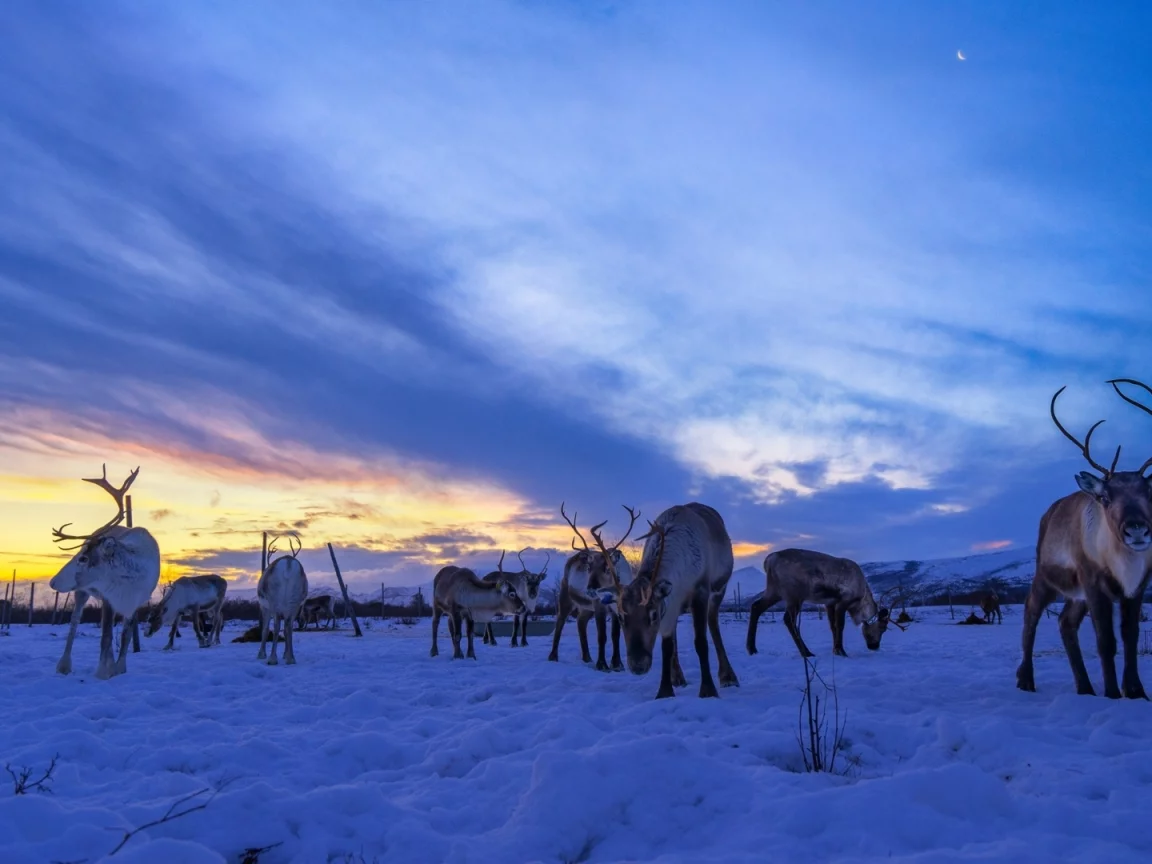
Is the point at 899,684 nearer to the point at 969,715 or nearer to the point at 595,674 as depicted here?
the point at 969,715

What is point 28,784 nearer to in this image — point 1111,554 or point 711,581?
point 711,581

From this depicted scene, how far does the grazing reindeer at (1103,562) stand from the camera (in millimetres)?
6809

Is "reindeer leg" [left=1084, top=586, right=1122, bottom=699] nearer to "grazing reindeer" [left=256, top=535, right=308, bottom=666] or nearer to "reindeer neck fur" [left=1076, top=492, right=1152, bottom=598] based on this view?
"reindeer neck fur" [left=1076, top=492, right=1152, bottom=598]

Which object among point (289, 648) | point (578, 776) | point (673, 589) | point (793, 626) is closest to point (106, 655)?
point (289, 648)

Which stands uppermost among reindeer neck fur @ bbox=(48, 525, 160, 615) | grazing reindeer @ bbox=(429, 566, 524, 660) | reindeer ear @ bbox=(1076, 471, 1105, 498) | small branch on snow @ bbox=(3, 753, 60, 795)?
reindeer ear @ bbox=(1076, 471, 1105, 498)

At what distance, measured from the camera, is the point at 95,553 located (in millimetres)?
11234

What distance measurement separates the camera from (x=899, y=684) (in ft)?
28.6

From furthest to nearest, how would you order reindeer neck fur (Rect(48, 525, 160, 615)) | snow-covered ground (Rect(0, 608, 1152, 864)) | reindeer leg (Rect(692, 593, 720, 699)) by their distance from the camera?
reindeer neck fur (Rect(48, 525, 160, 615)) → reindeer leg (Rect(692, 593, 720, 699)) → snow-covered ground (Rect(0, 608, 1152, 864))

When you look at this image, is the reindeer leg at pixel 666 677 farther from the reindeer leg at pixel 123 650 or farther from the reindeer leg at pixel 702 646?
the reindeer leg at pixel 123 650

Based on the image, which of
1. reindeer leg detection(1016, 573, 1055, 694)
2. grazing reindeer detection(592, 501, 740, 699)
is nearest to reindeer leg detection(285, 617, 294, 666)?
grazing reindeer detection(592, 501, 740, 699)

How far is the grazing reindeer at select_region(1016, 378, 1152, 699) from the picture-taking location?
6.81 metres

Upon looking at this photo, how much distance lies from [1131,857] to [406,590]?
7725 inches

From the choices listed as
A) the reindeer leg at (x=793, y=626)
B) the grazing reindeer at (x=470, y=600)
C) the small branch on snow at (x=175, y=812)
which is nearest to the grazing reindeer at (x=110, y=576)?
the grazing reindeer at (x=470, y=600)

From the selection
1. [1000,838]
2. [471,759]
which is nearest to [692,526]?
[471,759]
